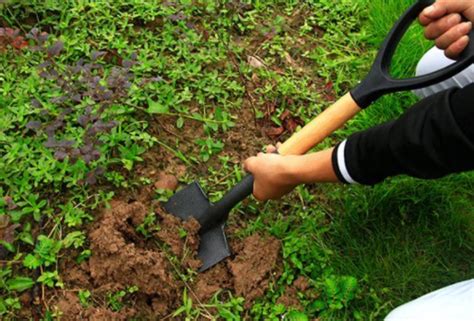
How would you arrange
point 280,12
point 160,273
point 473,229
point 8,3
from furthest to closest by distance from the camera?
point 280,12 → point 8,3 → point 473,229 → point 160,273

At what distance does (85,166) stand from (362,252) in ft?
3.46

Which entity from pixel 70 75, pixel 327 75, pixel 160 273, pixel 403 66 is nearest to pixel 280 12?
pixel 327 75

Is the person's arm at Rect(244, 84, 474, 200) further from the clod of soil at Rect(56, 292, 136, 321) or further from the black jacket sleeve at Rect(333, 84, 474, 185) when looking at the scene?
the clod of soil at Rect(56, 292, 136, 321)

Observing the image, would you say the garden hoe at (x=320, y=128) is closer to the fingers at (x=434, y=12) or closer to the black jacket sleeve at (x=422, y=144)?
the fingers at (x=434, y=12)

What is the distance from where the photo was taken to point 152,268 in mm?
1938

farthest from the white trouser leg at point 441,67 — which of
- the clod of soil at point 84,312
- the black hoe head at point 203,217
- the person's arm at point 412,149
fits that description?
the clod of soil at point 84,312

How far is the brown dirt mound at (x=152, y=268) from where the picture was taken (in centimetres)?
193

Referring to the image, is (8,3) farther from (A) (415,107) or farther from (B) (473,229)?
(B) (473,229)

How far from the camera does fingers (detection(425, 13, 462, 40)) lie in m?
1.62

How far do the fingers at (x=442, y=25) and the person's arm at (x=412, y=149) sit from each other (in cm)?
29

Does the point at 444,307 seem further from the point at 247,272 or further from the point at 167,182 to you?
the point at 167,182

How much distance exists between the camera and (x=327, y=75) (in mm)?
2613

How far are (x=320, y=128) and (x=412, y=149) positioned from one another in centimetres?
45

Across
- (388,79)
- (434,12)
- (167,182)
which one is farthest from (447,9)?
(167,182)
